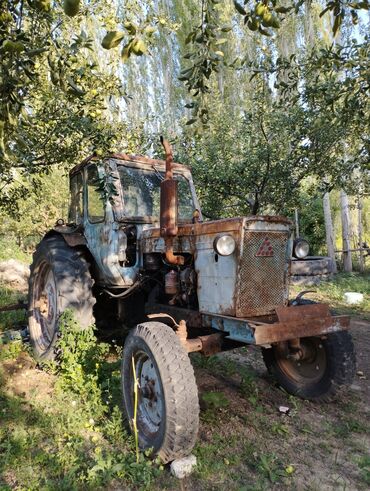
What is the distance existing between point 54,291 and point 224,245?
222 cm

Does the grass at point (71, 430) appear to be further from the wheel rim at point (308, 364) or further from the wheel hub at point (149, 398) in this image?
the wheel rim at point (308, 364)

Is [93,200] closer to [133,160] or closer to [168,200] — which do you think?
[133,160]

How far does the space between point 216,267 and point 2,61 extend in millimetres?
2008

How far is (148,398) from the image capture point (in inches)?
114

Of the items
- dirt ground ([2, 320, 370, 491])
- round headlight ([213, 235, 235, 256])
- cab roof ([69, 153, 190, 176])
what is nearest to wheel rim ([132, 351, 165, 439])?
dirt ground ([2, 320, 370, 491])

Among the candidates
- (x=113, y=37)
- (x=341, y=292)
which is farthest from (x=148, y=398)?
(x=341, y=292)

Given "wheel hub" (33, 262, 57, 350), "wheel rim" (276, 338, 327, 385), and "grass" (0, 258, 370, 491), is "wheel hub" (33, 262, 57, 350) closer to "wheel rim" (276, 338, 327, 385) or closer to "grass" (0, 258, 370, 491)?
→ "grass" (0, 258, 370, 491)

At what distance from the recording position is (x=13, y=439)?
109 inches

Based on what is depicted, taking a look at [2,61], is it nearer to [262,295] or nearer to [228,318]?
[228,318]

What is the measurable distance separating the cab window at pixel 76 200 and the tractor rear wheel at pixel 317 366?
8.49 ft

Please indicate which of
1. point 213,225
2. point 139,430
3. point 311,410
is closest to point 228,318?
point 213,225

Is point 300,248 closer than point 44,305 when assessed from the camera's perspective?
Yes

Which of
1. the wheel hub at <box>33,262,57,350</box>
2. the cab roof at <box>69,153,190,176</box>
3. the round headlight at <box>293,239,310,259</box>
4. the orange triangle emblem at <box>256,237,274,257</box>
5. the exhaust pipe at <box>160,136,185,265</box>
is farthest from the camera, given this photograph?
the wheel hub at <box>33,262,57,350</box>

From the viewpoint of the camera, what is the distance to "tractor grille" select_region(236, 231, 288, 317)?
300 cm
